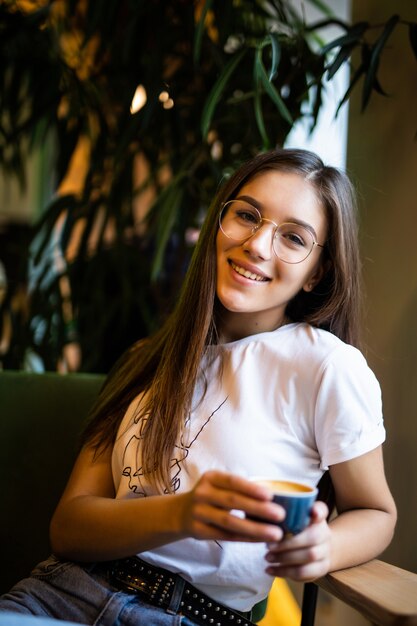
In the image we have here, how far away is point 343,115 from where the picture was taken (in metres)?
1.91

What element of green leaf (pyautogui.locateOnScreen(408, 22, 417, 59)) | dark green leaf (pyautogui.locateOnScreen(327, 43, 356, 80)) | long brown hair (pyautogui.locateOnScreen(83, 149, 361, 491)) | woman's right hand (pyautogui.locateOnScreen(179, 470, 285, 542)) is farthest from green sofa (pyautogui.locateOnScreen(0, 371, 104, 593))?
green leaf (pyautogui.locateOnScreen(408, 22, 417, 59))

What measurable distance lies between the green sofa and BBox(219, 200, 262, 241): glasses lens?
497mm

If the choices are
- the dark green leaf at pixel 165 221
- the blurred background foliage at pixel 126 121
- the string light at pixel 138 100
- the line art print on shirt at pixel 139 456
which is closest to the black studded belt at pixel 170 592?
the line art print on shirt at pixel 139 456

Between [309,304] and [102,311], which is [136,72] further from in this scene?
[309,304]

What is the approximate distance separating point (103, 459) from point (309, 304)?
1.41 ft

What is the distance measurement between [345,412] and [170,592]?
1.17 feet

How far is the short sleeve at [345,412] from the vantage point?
3.27 feet

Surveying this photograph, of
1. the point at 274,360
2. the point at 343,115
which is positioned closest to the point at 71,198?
the point at 343,115

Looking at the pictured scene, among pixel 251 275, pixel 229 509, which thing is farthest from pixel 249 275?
pixel 229 509

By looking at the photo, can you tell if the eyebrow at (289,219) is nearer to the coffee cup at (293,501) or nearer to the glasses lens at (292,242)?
the glasses lens at (292,242)

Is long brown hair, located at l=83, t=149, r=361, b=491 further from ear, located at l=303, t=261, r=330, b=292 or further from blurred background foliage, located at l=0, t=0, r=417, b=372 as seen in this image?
blurred background foliage, located at l=0, t=0, r=417, b=372

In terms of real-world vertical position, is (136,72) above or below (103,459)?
above

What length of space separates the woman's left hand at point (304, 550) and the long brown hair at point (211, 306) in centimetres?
31

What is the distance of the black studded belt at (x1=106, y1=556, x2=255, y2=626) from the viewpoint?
3.29ft
